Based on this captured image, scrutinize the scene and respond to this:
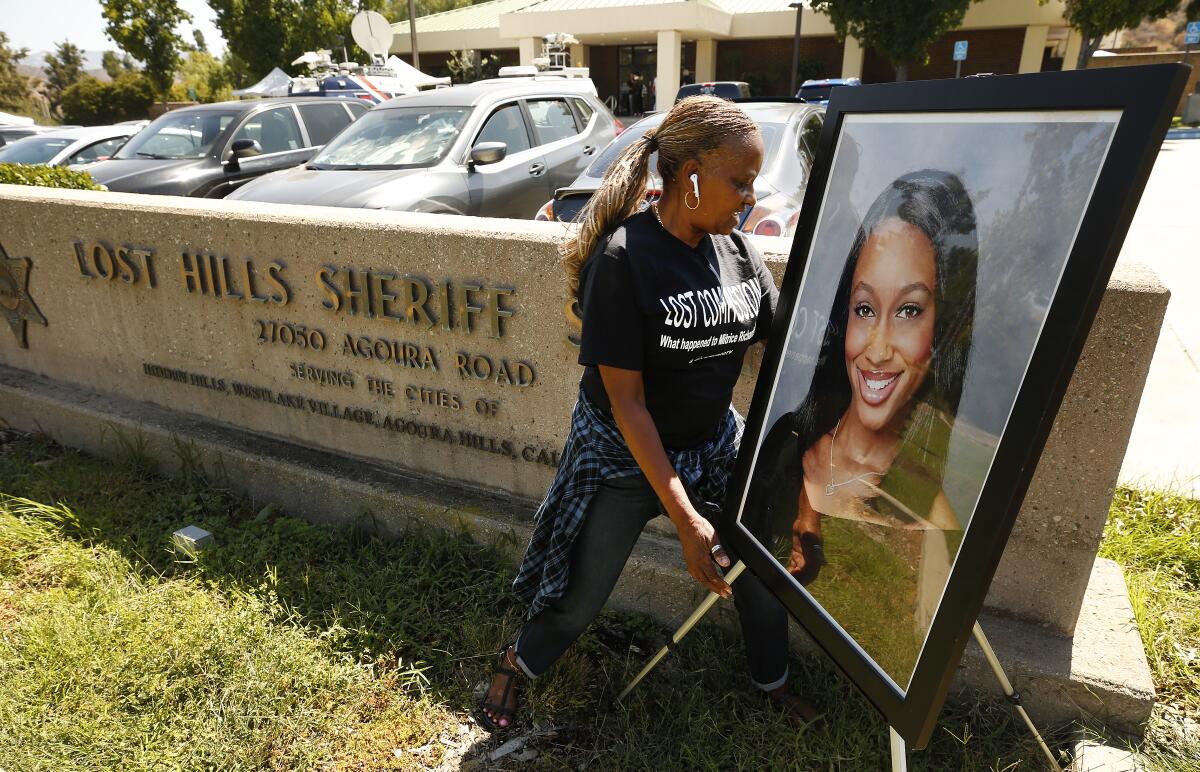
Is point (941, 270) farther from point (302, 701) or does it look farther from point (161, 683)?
point (161, 683)

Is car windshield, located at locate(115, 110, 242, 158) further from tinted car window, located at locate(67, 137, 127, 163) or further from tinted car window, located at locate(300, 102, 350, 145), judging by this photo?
tinted car window, located at locate(67, 137, 127, 163)

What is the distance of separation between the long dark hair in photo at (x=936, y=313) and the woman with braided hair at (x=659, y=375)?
0.97ft

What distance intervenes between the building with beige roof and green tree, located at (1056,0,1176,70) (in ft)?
3.60

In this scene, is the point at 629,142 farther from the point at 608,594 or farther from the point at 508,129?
the point at 608,594

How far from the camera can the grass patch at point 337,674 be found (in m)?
2.47

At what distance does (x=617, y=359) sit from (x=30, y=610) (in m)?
2.80

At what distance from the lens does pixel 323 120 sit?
9883mm

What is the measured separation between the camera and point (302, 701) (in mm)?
2674

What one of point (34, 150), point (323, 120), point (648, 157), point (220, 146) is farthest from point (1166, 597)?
point (34, 150)

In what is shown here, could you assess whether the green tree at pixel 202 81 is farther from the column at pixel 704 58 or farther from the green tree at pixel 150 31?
the column at pixel 704 58

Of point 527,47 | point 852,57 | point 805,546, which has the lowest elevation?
point 805,546

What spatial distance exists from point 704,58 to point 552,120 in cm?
2522

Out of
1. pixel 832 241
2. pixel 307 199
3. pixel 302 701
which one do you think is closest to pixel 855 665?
pixel 832 241

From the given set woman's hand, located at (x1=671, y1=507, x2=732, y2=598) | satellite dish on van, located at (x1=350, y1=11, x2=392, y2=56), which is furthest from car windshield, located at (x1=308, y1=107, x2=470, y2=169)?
satellite dish on van, located at (x1=350, y1=11, x2=392, y2=56)
